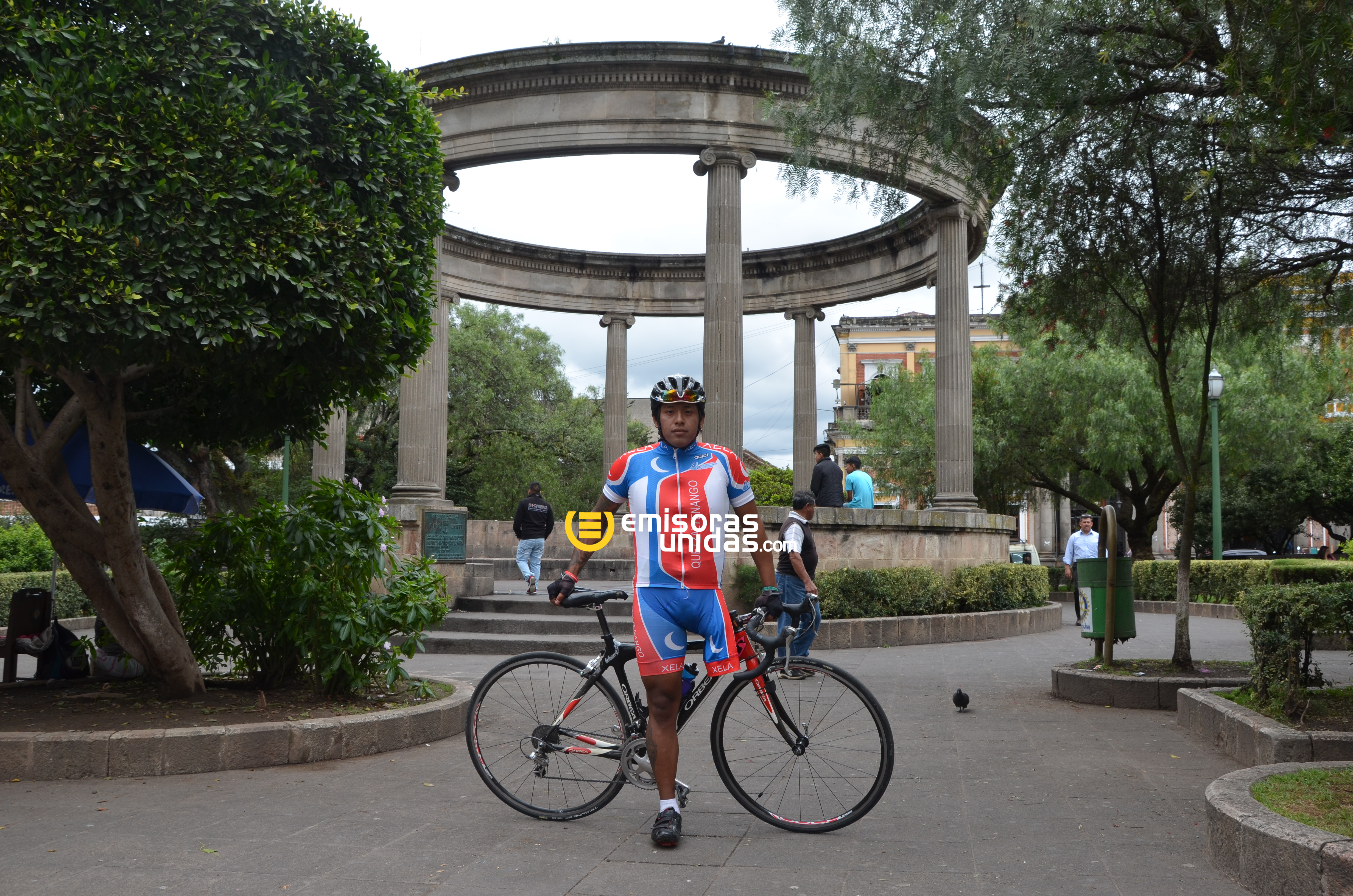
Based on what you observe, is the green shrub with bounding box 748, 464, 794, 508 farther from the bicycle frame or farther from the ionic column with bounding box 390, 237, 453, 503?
the bicycle frame

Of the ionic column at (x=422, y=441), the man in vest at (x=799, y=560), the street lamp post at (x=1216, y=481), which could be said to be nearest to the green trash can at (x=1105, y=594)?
the man in vest at (x=799, y=560)

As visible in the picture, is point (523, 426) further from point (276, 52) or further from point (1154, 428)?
point (276, 52)

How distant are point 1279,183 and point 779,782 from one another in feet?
24.0

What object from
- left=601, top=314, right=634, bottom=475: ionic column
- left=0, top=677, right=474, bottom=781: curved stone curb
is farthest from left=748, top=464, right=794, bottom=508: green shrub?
left=0, top=677, right=474, bottom=781: curved stone curb

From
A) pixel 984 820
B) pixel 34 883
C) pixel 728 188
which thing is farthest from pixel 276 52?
pixel 728 188

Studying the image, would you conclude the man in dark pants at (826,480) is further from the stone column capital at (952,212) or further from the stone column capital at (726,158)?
the stone column capital at (952,212)

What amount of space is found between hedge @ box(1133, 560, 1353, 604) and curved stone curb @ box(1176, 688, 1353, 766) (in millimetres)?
11138

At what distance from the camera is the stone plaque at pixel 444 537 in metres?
16.4

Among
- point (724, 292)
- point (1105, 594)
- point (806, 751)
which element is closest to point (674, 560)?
point (806, 751)

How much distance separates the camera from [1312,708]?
21.8 ft

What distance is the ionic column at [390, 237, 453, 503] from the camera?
58.8 feet

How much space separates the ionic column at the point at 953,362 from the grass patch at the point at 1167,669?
28.9 ft

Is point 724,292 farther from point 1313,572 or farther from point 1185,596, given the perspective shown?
point 1313,572

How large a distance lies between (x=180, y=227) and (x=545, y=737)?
11.3ft
